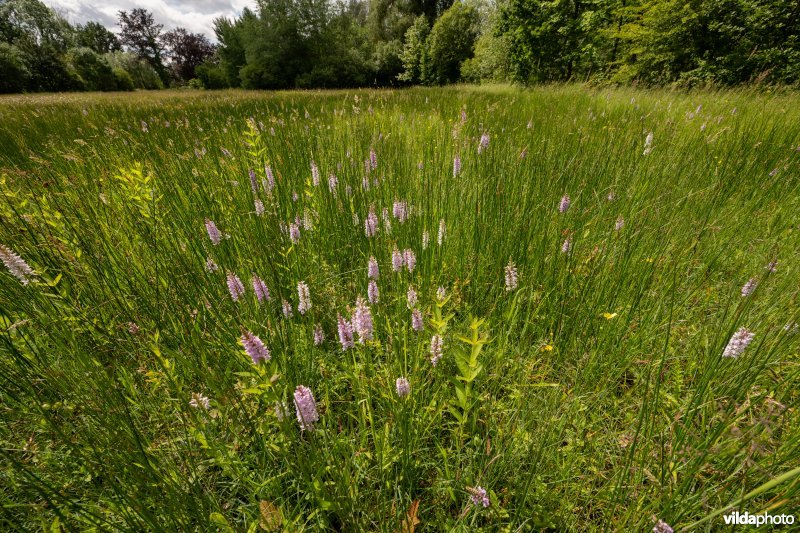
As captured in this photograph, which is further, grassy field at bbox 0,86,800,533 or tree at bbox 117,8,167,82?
tree at bbox 117,8,167,82

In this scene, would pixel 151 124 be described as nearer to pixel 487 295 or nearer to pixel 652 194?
pixel 487 295

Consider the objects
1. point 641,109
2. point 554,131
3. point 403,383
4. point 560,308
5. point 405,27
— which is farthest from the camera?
point 405,27

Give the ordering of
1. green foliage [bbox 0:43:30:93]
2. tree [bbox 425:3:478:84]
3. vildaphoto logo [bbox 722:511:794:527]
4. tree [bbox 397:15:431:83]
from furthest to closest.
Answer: tree [bbox 425:3:478:84]
tree [bbox 397:15:431:83]
green foliage [bbox 0:43:30:93]
vildaphoto logo [bbox 722:511:794:527]

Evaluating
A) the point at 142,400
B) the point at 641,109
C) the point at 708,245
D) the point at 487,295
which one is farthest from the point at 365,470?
the point at 641,109

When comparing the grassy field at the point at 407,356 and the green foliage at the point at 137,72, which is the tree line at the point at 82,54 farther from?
the grassy field at the point at 407,356

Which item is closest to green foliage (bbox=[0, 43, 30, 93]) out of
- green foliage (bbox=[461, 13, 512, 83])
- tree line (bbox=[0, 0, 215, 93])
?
tree line (bbox=[0, 0, 215, 93])

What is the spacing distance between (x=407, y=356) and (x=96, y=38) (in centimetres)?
7644

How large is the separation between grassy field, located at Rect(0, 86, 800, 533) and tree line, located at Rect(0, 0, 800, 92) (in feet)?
20.2

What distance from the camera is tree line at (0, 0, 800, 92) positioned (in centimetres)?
955

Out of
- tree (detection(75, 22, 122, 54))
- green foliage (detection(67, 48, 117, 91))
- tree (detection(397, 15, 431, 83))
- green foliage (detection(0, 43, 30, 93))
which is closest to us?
green foliage (detection(0, 43, 30, 93))

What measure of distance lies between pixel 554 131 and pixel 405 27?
1353 inches

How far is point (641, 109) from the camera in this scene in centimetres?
573

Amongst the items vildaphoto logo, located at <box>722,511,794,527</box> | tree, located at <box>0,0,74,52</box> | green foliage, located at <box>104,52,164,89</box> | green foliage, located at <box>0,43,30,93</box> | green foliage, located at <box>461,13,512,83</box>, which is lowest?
vildaphoto logo, located at <box>722,511,794,527</box>

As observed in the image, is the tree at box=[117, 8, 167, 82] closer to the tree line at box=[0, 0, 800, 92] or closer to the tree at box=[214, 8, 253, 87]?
the tree line at box=[0, 0, 800, 92]
